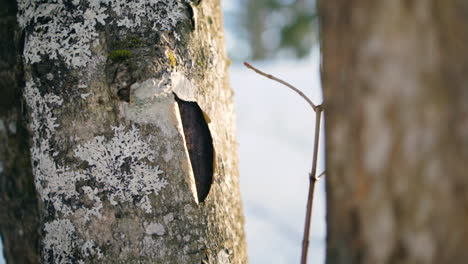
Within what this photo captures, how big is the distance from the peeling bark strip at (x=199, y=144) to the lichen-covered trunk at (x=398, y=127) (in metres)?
0.39

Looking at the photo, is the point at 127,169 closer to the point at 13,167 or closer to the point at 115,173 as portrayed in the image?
the point at 115,173

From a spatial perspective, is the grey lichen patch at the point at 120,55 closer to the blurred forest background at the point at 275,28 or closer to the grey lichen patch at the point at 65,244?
the grey lichen patch at the point at 65,244

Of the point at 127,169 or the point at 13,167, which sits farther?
the point at 13,167

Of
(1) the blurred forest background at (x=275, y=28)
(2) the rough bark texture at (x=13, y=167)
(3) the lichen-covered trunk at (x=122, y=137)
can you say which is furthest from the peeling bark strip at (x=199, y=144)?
(1) the blurred forest background at (x=275, y=28)

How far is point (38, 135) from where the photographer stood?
902 mm

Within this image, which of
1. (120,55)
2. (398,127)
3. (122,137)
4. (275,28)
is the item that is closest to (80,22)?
(120,55)

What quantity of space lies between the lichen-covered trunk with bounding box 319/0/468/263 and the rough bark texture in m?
0.73

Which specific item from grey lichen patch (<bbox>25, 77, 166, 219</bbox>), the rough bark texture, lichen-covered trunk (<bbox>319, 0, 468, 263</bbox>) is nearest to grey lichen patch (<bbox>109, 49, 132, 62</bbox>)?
grey lichen patch (<bbox>25, 77, 166, 219</bbox>)

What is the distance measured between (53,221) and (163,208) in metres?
0.19

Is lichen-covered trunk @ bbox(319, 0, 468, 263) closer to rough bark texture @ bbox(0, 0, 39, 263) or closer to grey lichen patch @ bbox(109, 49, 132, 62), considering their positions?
grey lichen patch @ bbox(109, 49, 132, 62)

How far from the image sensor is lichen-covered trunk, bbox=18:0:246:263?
2.79 ft

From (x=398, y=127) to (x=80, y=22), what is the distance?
608 mm

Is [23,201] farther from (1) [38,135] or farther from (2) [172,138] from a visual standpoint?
(2) [172,138]

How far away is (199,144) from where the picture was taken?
903 millimetres
